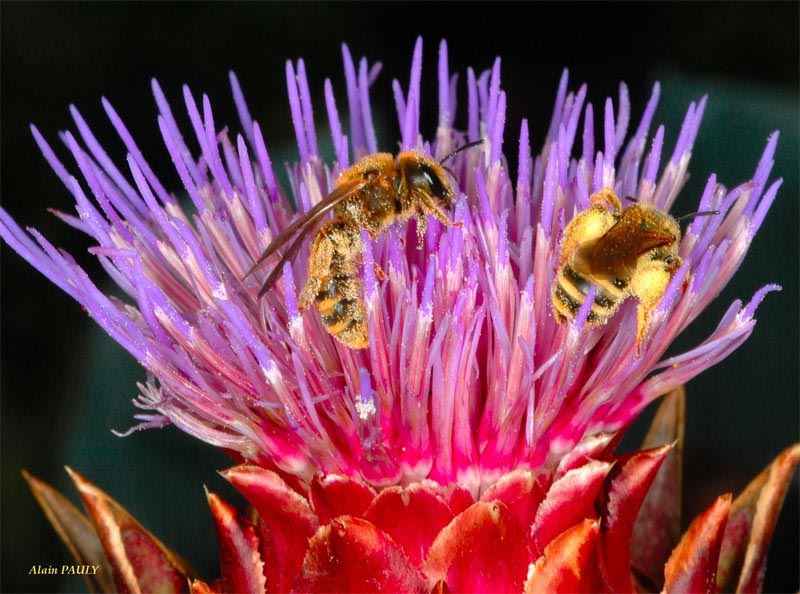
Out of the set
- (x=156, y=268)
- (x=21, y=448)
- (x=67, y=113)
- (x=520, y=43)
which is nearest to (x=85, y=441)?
(x=21, y=448)

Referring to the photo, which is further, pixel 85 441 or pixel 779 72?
pixel 779 72

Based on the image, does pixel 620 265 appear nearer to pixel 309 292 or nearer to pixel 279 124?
pixel 309 292

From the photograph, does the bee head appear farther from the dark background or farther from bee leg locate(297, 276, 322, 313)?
the dark background

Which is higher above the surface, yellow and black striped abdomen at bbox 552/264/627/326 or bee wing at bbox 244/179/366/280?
bee wing at bbox 244/179/366/280

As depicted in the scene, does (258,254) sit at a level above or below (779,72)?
below

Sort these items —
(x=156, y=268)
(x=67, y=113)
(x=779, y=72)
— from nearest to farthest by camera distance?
(x=156, y=268) < (x=779, y=72) < (x=67, y=113)

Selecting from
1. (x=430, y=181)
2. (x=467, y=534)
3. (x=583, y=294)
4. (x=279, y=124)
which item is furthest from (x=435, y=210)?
(x=279, y=124)

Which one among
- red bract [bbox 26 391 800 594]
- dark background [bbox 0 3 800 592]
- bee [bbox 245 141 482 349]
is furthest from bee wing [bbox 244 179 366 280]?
dark background [bbox 0 3 800 592]

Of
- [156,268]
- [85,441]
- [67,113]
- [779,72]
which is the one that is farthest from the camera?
[67,113]

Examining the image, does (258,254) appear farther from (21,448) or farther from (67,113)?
(67,113)
